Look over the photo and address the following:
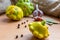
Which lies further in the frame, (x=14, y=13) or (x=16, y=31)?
(x=14, y=13)

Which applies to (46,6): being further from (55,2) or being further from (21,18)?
(21,18)

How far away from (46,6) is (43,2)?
0.04 metres

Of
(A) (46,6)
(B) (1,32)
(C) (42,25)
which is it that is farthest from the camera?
(A) (46,6)

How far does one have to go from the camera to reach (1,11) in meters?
1.09

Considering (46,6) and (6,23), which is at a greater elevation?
(46,6)

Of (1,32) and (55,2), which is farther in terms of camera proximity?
(55,2)

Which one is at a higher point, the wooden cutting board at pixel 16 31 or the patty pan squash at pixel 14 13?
the patty pan squash at pixel 14 13

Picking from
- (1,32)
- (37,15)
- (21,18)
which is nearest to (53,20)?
(37,15)

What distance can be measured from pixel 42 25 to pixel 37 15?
267mm

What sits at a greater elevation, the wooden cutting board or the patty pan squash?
the patty pan squash

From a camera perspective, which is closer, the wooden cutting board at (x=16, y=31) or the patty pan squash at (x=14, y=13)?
the wooden cutting board at (x=16, y=31)

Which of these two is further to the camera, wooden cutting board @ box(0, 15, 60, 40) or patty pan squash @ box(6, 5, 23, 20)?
patty pan squash @ box(6, 5, 23, 20)

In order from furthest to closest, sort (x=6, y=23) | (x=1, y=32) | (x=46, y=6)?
(x=46, y=6), (x=6, y=23), (x=1, y=32)

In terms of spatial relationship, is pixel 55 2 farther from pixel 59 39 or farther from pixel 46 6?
pixel 59 39
